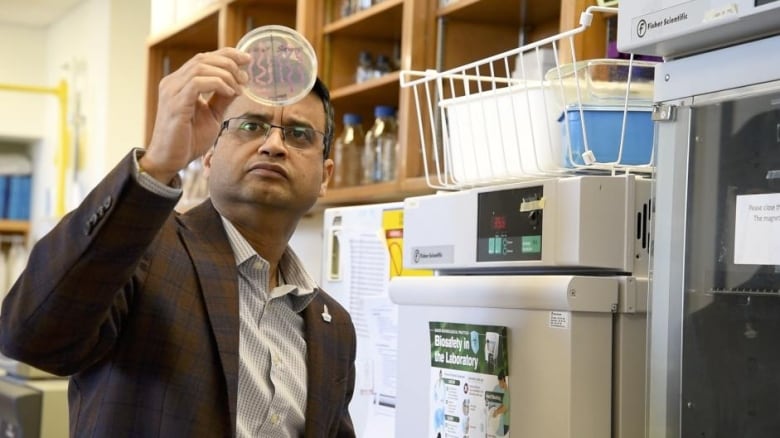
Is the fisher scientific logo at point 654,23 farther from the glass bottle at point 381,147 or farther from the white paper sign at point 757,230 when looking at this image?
the glass bottle at point 381,147

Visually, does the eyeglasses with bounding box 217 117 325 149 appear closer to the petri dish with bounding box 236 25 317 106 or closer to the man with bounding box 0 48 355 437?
the man with bounding box 0 48 355 437

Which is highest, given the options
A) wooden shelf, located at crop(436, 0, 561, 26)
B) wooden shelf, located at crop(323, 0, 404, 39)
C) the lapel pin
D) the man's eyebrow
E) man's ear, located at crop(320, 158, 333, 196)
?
wooden shelf, located at crop(323, 0, 404, 39)

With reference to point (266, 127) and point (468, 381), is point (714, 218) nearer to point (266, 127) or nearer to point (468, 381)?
point (468, 381)

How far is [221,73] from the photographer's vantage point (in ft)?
3.96

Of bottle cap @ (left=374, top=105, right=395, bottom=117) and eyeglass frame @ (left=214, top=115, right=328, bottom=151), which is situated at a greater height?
bottle cap @ (left=374, top=105, right=395, bottom=117)

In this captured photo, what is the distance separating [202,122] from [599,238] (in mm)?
558

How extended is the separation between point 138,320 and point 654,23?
757mm

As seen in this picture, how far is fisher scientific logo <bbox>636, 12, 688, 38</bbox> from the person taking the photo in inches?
45.3

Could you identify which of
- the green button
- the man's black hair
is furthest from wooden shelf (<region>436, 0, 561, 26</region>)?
the green button

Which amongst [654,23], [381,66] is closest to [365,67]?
[381,66]

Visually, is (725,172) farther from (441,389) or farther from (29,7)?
(29,7)

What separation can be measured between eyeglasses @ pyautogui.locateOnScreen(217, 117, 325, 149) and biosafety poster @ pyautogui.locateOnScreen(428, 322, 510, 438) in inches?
14.3

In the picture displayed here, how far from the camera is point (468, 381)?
1534mm

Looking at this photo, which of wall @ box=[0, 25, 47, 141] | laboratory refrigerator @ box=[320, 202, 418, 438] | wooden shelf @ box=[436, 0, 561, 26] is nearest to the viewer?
laboratory refrigerator @ box=[320, 202, 418, 438]
